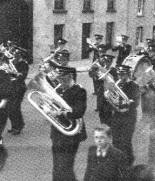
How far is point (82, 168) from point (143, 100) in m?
1.60

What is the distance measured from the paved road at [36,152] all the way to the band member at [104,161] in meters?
2.15

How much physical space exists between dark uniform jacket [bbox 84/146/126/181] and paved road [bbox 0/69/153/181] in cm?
219

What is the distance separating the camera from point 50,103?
802cm

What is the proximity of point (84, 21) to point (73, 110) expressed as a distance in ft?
59.6

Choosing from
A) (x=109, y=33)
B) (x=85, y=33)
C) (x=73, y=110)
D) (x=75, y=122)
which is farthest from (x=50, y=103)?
(x=109, y=33)

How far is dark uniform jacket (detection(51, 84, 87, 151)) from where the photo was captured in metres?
7.36

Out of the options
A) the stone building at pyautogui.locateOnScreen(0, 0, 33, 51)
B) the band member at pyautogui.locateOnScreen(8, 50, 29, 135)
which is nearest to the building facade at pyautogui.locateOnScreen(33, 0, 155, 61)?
the stone building at pyautogui.locateOnScreen(0, 0, 33, 51)

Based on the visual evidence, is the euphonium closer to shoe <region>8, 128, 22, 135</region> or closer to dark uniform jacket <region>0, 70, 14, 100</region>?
dark uniform jacket <region>0, 70, 14, 100</region>

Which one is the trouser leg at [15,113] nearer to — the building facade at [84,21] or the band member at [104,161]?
the band member at [104,161]

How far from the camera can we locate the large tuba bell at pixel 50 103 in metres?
7.58

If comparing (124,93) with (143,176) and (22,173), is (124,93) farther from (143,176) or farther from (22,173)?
(143,176)

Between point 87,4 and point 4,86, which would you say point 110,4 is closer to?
point 87,4

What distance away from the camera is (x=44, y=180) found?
25.9ft

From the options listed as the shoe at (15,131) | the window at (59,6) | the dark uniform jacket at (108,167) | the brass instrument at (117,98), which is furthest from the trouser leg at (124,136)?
the window at (59,6)
